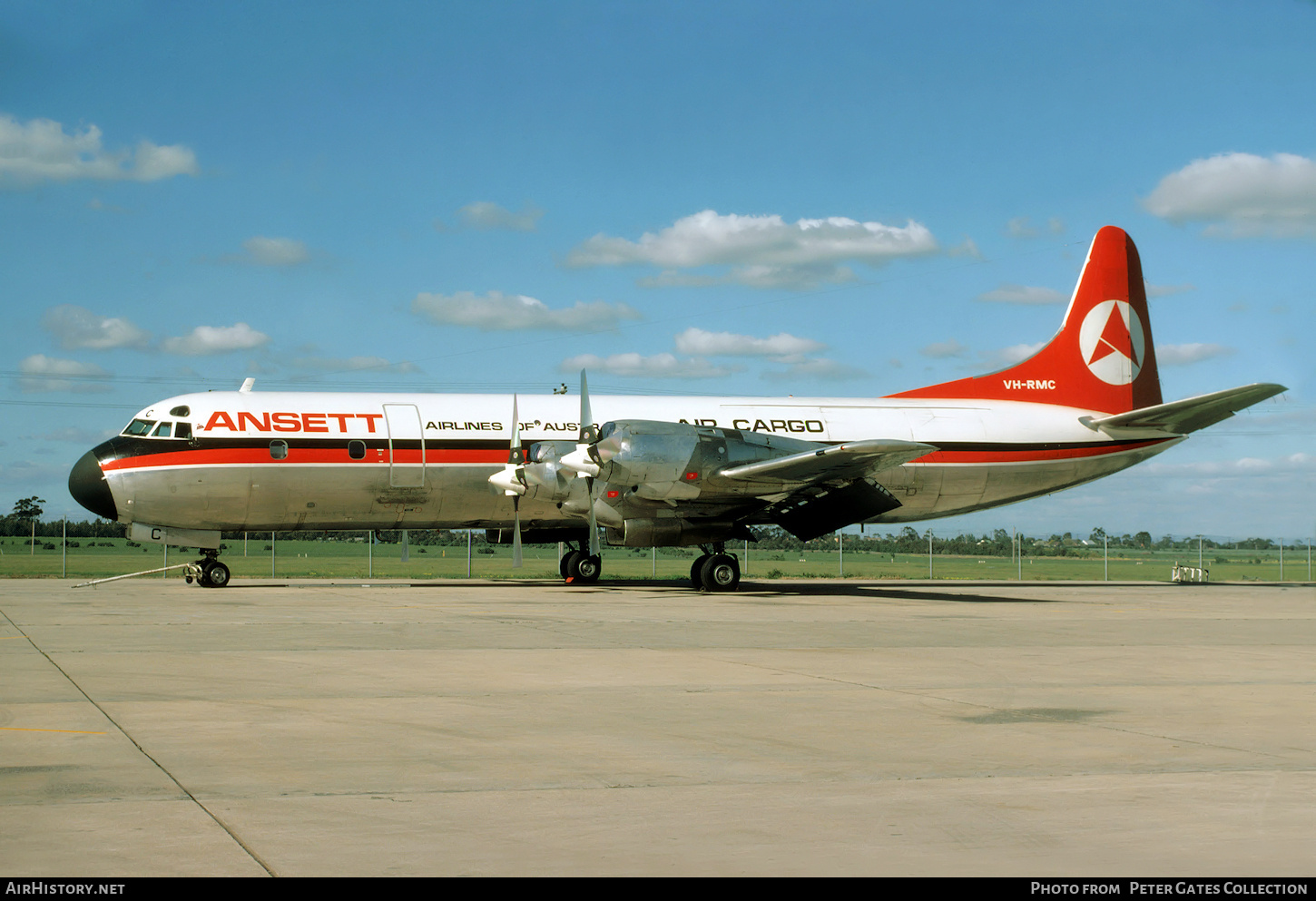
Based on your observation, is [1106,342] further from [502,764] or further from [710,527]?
[502,764]

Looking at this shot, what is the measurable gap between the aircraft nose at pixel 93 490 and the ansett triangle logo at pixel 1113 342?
84.9ft

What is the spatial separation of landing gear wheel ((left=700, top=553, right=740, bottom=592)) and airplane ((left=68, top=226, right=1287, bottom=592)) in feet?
0.15

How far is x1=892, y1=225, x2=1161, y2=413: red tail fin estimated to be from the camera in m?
32.3

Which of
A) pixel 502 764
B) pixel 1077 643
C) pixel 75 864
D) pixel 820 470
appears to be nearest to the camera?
pixel 75 864

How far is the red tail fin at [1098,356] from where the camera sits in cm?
3231

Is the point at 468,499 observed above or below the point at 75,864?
above

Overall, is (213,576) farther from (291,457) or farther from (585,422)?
(585,422)

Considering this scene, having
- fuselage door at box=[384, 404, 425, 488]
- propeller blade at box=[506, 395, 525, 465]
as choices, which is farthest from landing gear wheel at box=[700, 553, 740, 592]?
fuselage door at box=[384, 404, 425, 488]

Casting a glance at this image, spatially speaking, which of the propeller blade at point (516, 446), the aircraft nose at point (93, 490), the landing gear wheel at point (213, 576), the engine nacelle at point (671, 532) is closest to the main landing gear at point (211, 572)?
the landing gear wheel at point (213, 576)

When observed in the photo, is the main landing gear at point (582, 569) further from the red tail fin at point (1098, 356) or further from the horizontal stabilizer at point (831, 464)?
the red tail fin at point (1098, 356)

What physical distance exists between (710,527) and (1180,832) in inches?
818

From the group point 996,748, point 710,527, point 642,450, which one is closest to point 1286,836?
point 996,748

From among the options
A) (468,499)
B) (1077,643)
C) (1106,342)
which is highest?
(1106,342)

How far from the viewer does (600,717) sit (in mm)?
9383
